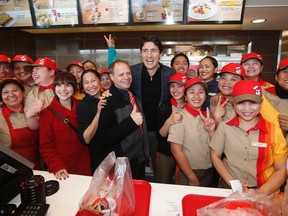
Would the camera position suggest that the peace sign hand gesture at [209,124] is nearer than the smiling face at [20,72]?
Yes

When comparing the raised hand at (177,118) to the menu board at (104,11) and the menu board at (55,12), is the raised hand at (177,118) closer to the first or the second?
the menu board at (104,11)

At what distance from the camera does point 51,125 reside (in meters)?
1.72

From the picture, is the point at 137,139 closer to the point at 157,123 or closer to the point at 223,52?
the point at 157,123

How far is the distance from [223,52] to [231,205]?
4.28 metres

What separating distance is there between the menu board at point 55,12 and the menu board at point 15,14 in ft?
0.53

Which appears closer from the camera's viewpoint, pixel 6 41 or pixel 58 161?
pixel 58 161

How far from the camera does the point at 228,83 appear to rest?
6.30 ft

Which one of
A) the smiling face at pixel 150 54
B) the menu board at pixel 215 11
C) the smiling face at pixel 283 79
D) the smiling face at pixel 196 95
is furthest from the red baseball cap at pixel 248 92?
the menu board at pixel 215 11

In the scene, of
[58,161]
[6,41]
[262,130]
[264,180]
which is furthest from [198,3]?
[6,41]

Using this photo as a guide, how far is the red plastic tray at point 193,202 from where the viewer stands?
3.19 ft

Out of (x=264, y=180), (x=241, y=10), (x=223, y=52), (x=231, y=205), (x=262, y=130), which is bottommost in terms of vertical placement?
(x=264, y=180)

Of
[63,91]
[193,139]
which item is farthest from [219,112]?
[63,91]

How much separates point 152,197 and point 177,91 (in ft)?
3.79

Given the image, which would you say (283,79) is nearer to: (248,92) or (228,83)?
(228,83)
